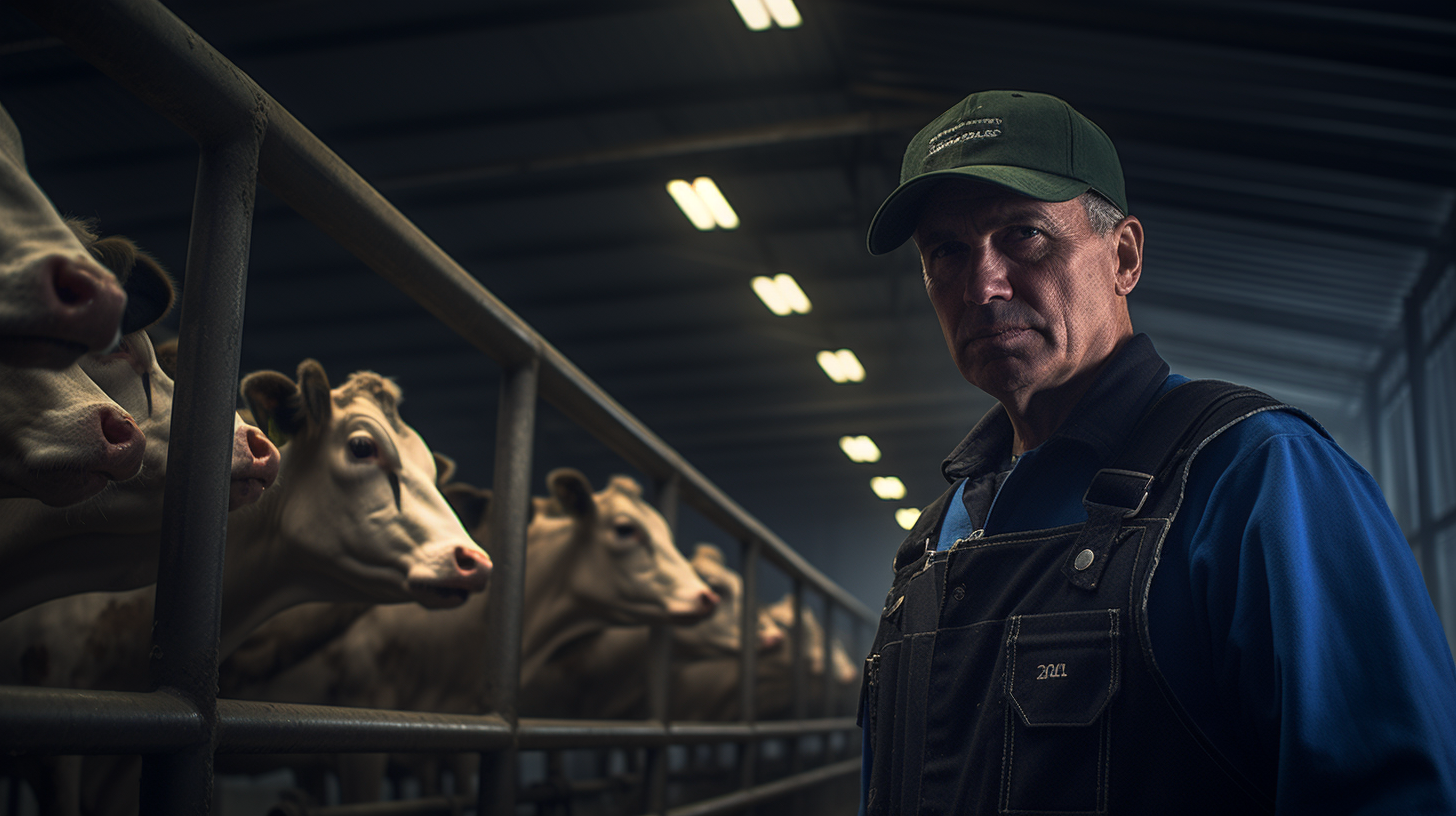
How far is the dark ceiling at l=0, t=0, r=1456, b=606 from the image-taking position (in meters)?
5.95

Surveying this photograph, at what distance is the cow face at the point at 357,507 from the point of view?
7.56 feet

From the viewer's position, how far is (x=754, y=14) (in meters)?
6.12

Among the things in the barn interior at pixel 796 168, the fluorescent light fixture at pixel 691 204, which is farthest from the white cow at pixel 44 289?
the fluorescent light fixture at pixel 691 204

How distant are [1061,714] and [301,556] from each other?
178cm

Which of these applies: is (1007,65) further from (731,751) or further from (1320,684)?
(731,751)

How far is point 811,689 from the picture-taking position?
9992 mm

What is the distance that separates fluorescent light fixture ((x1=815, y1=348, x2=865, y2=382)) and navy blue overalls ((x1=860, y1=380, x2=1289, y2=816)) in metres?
10.4

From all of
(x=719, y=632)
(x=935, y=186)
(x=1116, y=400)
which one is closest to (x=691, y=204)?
(x=719, y=632)

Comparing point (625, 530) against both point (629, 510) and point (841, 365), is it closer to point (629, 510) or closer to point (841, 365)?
point (629, 510)

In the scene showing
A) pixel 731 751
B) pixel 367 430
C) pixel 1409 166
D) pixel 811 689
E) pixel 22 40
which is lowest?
pixel 731 751

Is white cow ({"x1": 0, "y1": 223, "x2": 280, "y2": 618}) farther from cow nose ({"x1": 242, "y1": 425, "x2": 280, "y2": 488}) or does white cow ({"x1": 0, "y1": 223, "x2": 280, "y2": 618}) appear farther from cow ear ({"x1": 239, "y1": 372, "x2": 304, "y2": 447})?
cow ear ({"x1": 239, "y1": 372, "x2": 304, "y2": 447})

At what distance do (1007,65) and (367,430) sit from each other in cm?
531

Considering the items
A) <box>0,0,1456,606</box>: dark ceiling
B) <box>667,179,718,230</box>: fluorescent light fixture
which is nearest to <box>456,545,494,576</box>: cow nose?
<box>0,0,1456,606</box>: dark ceiling

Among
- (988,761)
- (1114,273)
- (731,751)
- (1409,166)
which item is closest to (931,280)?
(1114,273)
